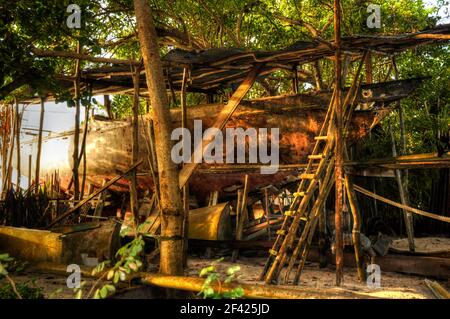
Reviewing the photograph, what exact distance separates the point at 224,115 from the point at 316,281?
3.39 meters

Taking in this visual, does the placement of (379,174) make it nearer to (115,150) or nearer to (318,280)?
(318,280)

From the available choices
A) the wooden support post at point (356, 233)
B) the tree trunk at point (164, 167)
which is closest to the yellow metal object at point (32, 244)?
the tree trunk at point (164, 167)

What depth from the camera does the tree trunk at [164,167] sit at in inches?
204

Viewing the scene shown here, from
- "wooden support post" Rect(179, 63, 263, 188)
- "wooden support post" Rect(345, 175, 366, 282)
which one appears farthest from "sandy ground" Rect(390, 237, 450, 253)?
"wooden support post" Rect(179, 63, 263, 188)

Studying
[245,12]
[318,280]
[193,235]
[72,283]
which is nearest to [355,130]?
[318,280]

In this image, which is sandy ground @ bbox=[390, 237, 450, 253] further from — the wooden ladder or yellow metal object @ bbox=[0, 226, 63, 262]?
yellow metal object @ bbox=[0, 226, 63, 262]

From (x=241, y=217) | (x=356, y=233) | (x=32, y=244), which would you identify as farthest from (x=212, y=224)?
(x=32, y=244)

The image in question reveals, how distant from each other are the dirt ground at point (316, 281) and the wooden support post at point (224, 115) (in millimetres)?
1762

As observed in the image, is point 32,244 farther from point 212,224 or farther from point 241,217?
point 241,217

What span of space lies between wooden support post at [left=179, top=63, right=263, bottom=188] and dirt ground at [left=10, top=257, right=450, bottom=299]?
1762 mm

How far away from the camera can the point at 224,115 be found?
712cm

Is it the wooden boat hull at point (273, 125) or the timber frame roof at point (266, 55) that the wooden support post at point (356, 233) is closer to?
the wooden boat hull at point (273, 125)

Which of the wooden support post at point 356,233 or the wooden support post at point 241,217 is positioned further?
the wooden support post at point 241,217

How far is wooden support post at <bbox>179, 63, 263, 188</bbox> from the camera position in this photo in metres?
6.27
